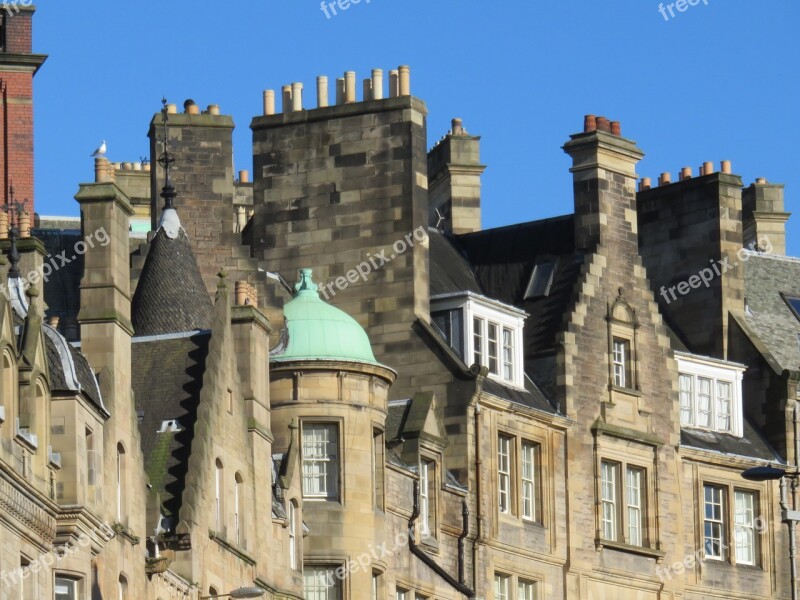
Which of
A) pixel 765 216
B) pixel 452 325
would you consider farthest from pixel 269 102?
pixel 765 216

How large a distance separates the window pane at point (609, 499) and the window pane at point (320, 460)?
12329mm

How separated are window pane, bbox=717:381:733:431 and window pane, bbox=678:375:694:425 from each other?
93cm

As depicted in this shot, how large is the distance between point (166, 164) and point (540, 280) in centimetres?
1261

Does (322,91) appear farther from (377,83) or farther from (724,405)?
(724,405)

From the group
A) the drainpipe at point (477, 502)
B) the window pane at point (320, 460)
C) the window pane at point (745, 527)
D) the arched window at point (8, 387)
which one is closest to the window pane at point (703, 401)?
the window pane at point (745, 527)

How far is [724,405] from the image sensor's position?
8100cm

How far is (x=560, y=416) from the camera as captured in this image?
75.2 metres

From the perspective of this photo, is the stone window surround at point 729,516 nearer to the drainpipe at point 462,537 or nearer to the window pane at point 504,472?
the window pane at point 504,472

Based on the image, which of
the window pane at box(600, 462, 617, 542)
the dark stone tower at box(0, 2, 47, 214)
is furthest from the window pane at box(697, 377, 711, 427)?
the dark stone tower at box(0, 2, 47, 214)

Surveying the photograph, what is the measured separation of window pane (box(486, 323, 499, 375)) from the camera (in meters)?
74.2

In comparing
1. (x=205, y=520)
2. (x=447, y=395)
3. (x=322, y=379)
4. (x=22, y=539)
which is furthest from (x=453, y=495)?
(x=22, y=539)

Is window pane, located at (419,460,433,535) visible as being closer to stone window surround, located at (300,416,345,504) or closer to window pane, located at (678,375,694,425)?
stone window surround, located at (300,416,345,504)

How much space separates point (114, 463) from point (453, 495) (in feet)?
56.4

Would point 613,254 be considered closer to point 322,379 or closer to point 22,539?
point 322,379
